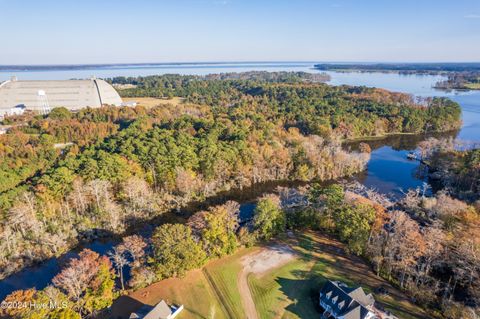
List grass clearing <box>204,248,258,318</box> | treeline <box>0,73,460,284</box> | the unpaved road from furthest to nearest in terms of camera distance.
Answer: treeline <box>0,73,460,284</box>
the unpaved road
grass clearing <box>204,248,258,318</box>

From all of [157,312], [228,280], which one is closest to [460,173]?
[228,280]

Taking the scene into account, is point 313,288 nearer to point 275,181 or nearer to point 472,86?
point 275,181

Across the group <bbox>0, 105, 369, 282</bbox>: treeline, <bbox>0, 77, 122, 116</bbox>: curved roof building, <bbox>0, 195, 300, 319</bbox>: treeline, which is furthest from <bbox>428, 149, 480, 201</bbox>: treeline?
<bbox>0, 77, 122, 116</bbox>: curved roof building

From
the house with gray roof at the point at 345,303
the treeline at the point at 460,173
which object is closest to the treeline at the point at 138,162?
the treeline at the point at 460,173

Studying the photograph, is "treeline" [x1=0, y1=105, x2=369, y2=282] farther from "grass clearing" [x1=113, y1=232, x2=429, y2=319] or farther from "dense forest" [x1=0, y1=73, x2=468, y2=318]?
"grass clearing" [x1=113, y1=232, x2=429, y2=319]

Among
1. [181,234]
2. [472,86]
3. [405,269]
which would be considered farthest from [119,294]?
[472,86]
